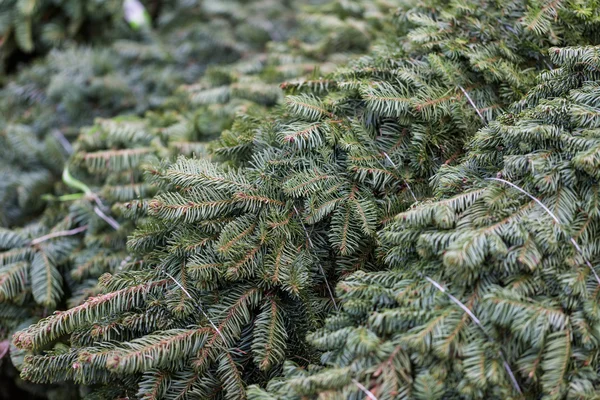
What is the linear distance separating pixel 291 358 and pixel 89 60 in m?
1.82

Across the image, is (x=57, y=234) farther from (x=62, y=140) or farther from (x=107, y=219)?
(x=62, y=140)

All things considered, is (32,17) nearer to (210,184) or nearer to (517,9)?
(210,184)

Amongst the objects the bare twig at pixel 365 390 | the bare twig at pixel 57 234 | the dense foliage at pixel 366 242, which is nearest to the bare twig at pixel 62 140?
the dense foliage at pixel 366 242

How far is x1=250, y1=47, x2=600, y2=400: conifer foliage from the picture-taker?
958 millimetres

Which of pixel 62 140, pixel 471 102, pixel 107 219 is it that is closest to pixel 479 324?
pixel 471 102

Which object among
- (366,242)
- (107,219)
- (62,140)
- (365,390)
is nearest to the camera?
(365,390)

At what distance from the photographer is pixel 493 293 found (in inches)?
38.8

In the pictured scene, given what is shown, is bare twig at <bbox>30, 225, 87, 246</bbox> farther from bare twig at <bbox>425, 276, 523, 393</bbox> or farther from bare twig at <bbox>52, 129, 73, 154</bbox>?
bare twig at <bbox>425, 276, 523, 393</bbox>

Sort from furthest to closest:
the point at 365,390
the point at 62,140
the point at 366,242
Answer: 1. the point at 62,140
2. the point at 366,242
3. the point at 365,390

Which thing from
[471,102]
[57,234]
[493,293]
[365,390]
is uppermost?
[471,102]

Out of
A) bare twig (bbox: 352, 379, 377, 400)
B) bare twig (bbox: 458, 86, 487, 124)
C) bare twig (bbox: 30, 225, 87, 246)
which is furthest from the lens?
bare twig (bbox: 30, 225, 87, 246)

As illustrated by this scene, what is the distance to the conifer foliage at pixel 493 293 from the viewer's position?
958mm

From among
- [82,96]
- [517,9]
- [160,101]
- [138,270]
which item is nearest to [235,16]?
[160,101]

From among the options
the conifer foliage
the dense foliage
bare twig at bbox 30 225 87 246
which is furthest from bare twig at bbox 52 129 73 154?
the conifer foliage
